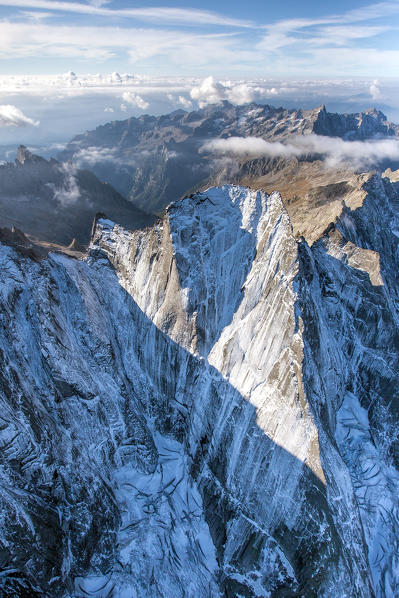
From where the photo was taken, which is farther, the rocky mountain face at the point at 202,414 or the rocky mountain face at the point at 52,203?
the rocky mountain face at the point at 52,203

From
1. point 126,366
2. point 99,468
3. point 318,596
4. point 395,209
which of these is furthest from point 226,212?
point 395,209

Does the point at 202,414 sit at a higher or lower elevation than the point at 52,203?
lower

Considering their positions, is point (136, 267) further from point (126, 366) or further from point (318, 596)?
point (318, 596)

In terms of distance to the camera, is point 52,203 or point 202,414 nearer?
point 202,414

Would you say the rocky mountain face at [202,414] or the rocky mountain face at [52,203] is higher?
the rocky mountain face at [52,203]
